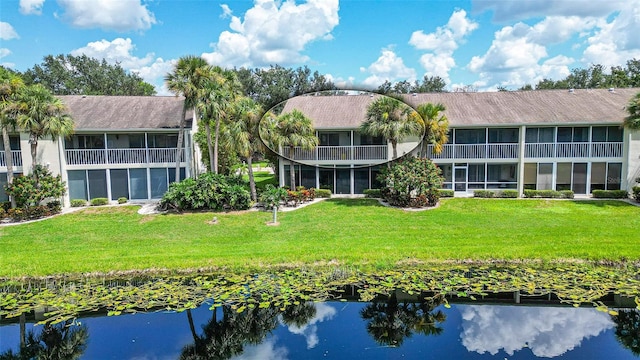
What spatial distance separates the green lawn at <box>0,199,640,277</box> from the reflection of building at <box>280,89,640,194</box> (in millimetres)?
2839

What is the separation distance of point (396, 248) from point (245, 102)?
985 centimetres

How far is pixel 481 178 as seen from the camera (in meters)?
21.4

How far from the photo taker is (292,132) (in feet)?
24.6

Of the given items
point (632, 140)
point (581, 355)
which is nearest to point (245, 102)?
point (581, 355)

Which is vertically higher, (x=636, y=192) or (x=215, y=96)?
(x=215, y=96)

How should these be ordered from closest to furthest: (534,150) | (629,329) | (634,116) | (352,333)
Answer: (629,329), (352,333), (634,116), (534,150)

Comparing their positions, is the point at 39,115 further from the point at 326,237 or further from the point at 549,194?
the point at 549,194

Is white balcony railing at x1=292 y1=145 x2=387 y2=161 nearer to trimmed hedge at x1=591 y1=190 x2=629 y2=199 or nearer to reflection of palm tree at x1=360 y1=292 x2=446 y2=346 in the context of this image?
reflection of palm tree at x1=360 y1=292 x2=446 y2=346

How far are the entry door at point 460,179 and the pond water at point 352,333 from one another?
12.7 meters

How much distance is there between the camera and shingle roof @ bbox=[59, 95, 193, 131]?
19906 mm

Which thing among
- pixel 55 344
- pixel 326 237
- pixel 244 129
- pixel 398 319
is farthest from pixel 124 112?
pixel 398 319

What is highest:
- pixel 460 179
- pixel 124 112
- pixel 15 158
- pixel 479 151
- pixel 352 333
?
pixel 124 112

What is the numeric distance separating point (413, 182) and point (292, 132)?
10761 millimetres

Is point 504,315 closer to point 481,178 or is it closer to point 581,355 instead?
point 581,355
